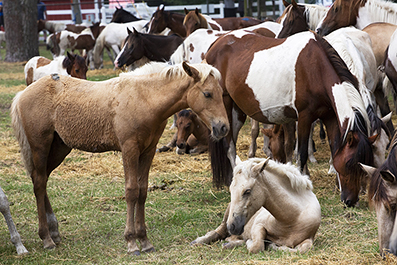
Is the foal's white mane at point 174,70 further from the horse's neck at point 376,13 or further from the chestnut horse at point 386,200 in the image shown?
the horse's neck at point 376,13

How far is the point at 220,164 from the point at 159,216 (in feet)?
4.12

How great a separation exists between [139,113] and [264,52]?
2332 mm

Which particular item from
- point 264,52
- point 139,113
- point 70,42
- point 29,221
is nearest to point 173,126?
point 264,52

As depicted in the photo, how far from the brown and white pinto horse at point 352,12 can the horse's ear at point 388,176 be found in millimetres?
5022

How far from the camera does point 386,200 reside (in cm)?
317

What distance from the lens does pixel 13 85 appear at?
1430cm

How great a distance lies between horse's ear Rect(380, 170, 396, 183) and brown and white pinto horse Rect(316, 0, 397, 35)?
16.5 ft

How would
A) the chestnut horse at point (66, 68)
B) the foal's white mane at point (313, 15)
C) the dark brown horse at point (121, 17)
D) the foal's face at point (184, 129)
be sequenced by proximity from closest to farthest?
the foal's face at point (184, 129) → the foal's white mane at point (313, 15) → the chestnut horse at point (66, 68) → the dark brown horse at point (121, 17)

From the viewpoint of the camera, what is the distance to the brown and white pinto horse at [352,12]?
25.1 feet

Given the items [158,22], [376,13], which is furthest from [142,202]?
[158,22]

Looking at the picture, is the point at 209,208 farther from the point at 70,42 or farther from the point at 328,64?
the point at 70,42

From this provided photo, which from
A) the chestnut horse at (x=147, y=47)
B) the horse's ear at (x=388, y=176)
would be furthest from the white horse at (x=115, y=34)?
the horse's ear at (x=388, y=176)

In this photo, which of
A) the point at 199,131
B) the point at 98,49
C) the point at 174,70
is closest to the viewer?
the point at 174,70

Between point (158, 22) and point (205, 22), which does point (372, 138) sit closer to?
point (205, 22)
